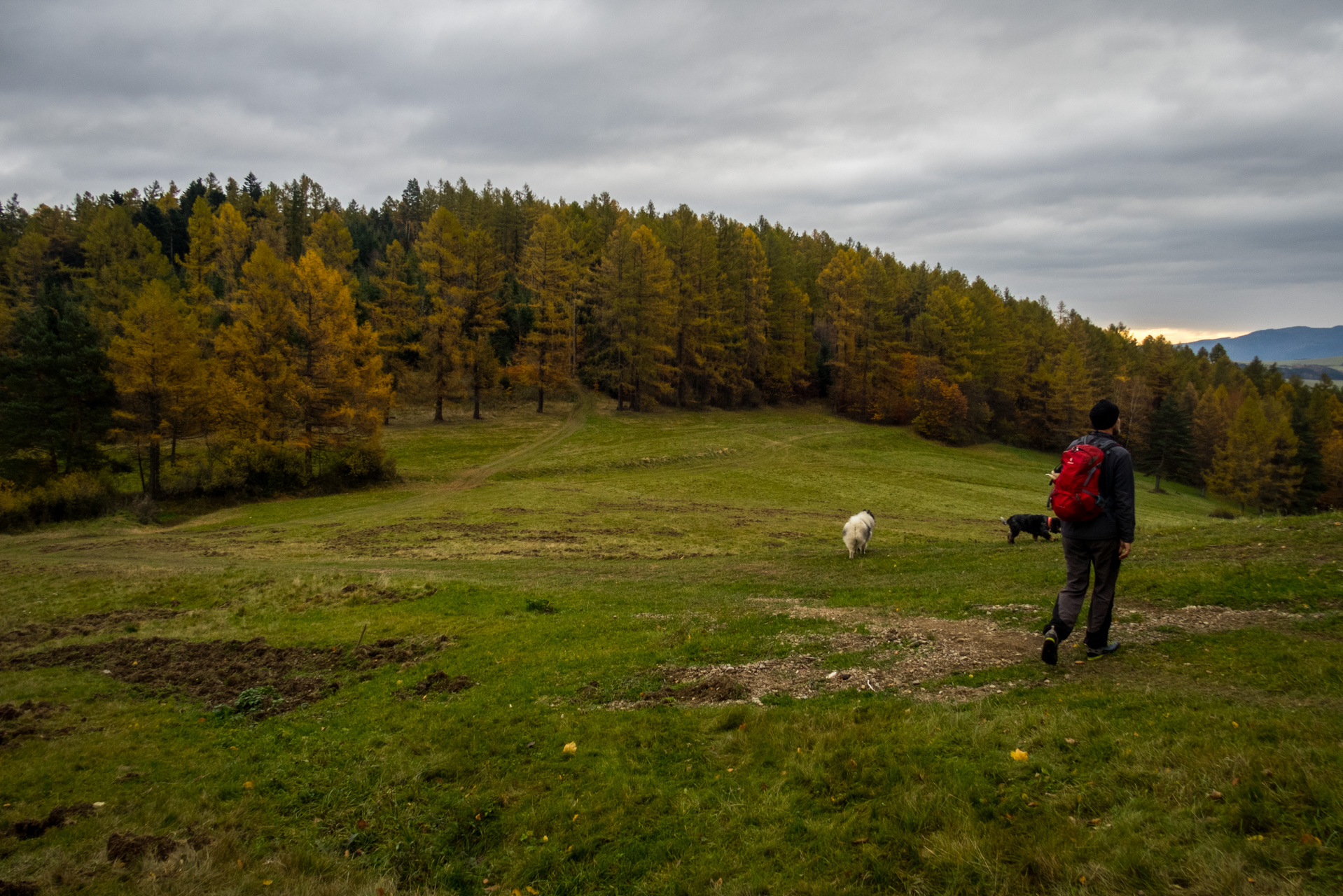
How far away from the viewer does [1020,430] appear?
3241 inches

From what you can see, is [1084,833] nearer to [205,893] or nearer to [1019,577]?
[205,893]

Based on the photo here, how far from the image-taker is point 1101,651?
8195 mm

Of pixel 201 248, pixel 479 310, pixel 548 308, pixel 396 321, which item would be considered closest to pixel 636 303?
pixel 548 308

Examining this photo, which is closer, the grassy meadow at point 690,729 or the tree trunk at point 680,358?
the grassy meadow at point 690,729

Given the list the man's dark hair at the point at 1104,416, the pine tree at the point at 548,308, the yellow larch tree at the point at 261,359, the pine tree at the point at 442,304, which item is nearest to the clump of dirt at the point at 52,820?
the man's dark hair at the point at 1104,416

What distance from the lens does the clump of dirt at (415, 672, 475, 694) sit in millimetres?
9836

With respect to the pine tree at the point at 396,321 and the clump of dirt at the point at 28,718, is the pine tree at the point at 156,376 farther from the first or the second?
the clump of dirt at the point at 28,718

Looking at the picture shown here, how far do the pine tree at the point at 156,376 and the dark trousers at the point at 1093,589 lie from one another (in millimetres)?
45512

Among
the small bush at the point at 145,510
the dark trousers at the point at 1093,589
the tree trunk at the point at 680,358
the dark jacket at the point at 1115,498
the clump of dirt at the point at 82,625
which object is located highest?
the tree trunk at the point at 680,358

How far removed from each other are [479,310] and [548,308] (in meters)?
6.68

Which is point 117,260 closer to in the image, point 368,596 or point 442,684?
point 368,596

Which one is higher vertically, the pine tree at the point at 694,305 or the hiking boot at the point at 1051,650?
the pine tree at the point at 694,305

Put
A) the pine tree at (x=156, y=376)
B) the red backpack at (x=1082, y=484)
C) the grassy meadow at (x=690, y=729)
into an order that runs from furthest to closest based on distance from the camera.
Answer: the pine tree at (x=156, y=376)
the red backpack at (x=1082, y=484)
the grassy meadow at (x=690, y=729)

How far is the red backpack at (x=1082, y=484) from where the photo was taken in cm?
764
